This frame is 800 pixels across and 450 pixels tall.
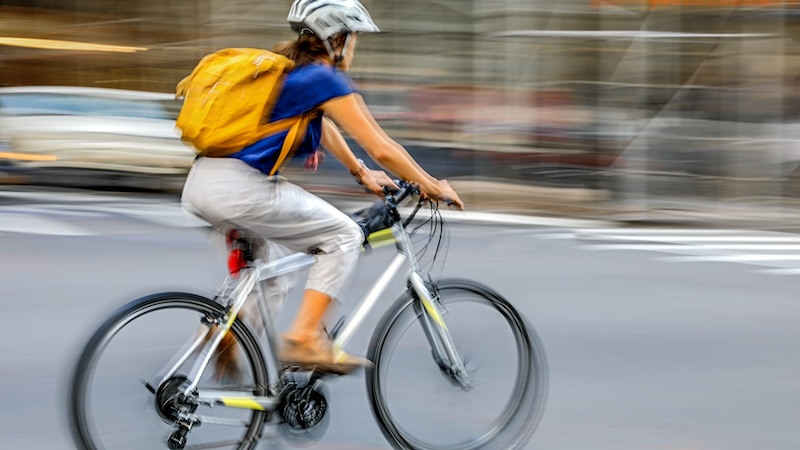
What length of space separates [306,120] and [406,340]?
2.91 feet

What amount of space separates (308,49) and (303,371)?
3.56ft

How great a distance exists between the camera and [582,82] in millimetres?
14844

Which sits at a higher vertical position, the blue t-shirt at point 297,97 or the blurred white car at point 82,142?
the blue t-shirt at point 297,97

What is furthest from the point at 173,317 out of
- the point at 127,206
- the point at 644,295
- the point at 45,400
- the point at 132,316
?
the point at 127,206

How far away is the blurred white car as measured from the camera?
560 inches

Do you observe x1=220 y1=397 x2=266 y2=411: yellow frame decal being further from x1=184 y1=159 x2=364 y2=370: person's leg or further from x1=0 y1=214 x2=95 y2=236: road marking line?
x1=0 y1=214 x2=95 y2=236: road marking line

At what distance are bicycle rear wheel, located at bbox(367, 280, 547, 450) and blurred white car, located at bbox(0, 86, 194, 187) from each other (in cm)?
1023

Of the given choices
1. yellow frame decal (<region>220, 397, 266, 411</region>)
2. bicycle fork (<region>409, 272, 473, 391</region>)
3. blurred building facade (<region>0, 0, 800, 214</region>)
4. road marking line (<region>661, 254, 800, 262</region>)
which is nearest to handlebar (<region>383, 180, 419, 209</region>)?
bicycle fork (<region>409, 272, 473, 391</region>)

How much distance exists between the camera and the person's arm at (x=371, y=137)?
3.87m

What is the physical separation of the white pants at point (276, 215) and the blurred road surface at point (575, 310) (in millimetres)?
175

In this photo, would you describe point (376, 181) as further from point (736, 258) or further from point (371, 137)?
point (736, 258)

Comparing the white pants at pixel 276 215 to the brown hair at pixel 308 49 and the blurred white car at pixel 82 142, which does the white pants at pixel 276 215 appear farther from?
the blurred white car at pixel 82 142

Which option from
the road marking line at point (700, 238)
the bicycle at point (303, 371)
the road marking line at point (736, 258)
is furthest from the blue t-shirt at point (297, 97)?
the road marking line at point (700, 238)

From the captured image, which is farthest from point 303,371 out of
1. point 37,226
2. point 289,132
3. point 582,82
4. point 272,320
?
point 582,82
